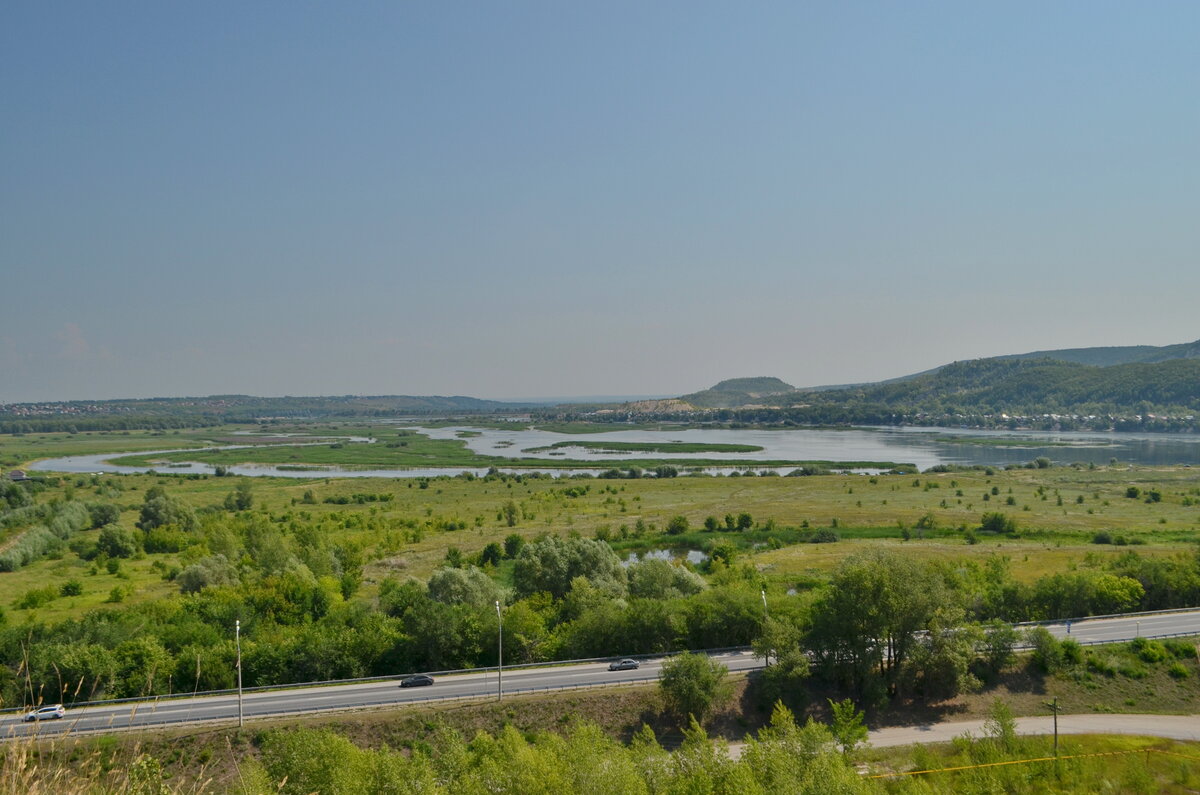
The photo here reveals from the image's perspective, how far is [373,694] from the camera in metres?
32.7

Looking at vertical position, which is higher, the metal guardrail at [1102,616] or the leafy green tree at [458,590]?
the leafy green tree at [458,590]

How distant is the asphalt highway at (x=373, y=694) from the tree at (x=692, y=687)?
2711 mm

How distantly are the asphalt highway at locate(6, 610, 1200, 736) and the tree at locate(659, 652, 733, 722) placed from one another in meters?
2.71

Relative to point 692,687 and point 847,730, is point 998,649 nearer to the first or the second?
point 847,730

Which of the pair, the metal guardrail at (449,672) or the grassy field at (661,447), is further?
the grassy field at (661,447)

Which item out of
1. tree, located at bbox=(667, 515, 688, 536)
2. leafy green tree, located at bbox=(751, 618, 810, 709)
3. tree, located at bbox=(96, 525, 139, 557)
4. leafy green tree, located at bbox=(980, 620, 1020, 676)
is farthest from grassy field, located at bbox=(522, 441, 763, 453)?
leafy green tree, located at bbox=(751, 618, 810, 709)

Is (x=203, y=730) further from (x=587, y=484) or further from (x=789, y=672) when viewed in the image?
(x=587, y=484)

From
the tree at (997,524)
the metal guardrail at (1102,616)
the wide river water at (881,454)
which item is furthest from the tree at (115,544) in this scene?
the tree at (997,524)

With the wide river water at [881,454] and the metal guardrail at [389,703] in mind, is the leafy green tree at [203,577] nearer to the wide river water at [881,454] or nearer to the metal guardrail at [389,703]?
the metal guardrail at [389,703]

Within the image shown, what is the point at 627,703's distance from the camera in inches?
1272

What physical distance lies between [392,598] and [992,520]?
57663 mm

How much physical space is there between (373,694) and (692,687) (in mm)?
14543

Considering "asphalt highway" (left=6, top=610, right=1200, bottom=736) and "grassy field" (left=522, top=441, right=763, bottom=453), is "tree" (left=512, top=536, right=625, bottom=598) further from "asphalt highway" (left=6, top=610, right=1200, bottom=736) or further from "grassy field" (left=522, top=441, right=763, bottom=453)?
"grassy field" (left=522, top=441, right=763, bottom=453)

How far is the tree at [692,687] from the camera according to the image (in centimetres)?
3130
